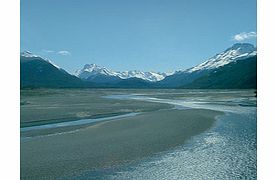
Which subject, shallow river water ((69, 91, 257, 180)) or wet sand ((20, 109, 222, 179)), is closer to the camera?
shallow river water ((69, 91, 257, 180))

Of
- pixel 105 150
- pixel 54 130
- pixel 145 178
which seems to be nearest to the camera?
pixel 145 178

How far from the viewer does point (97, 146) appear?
16.4 metres

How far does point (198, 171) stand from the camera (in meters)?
12.1

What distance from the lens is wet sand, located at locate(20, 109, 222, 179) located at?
1280 cm

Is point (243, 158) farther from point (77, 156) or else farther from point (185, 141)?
point (77, 156)

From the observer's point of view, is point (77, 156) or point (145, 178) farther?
point (77, 156)

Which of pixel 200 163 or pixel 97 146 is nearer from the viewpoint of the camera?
pixel 200 163

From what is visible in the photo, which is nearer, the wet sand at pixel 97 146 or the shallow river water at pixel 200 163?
the shallow river water at pixel 200 163

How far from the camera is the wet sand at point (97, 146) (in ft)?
42.0
